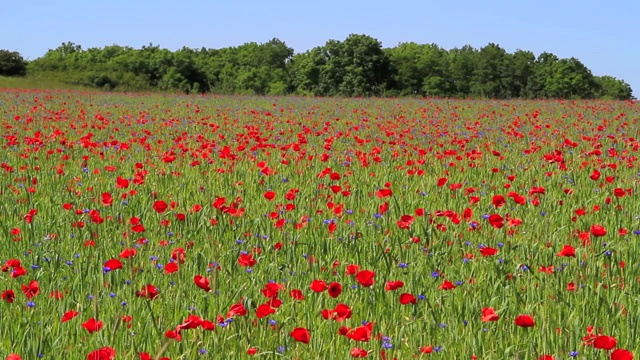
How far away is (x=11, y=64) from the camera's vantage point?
52.1 meters

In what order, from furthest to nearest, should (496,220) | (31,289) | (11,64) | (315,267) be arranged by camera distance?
(11,64) → (315,267) → (496,220) → (31,289)

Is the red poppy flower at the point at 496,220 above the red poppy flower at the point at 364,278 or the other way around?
above

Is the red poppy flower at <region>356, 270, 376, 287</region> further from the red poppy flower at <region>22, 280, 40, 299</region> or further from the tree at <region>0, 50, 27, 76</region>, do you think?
the tree at <region>0, 50, 27, 76</region>

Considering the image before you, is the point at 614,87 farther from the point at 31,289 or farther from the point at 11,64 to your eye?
the point at 31,289

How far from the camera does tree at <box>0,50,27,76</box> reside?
5150cm

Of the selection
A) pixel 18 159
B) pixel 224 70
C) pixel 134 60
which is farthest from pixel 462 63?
pixel 18 159

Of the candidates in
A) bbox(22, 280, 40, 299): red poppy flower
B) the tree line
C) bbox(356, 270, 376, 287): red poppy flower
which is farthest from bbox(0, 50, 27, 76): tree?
bbox(356, 270, 376, 287): red poppy flower

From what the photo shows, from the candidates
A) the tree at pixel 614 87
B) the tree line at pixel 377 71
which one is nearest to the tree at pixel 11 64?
the tree line at pixel 377 71

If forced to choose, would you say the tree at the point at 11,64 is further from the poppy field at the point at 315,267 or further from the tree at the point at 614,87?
the tree at the point at 614,87

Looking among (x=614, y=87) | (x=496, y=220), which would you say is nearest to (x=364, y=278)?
(x=496, y=220)

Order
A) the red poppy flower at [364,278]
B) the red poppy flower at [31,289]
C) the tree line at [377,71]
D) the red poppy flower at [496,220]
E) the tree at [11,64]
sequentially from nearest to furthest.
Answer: the red poppy flower at [364,278] → the red poppy flower at [31,289] → the red poppy flower at [496,220] → the tree at [11,64] → the tree line at [377,71]

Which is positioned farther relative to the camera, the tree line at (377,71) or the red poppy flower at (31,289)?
the tree line at (377,71)

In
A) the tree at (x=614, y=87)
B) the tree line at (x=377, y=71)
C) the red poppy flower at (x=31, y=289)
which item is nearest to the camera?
the red poppy flower at (x=31, y=289)

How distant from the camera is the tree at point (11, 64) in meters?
51.5
